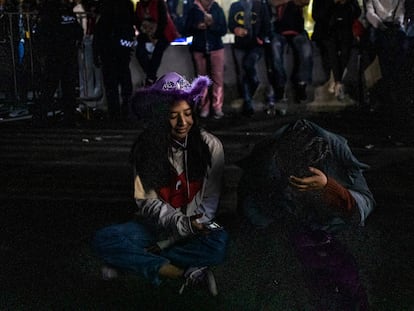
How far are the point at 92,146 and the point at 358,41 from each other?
12.5ft

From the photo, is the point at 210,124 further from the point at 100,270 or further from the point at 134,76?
the point at 100,270

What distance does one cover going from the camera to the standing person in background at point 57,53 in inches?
293

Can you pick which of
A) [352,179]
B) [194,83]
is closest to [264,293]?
[352,179]

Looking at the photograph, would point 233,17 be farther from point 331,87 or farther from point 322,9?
point 331,87

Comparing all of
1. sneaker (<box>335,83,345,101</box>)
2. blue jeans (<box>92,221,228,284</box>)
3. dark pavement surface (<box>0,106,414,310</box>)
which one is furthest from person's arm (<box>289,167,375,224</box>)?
sneaker (<box>335,83,345,101</box>)

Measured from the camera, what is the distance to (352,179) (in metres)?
3.35

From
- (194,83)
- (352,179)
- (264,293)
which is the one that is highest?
(194,83)

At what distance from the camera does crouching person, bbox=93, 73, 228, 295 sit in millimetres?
3377

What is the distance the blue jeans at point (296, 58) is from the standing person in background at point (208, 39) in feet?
5.18

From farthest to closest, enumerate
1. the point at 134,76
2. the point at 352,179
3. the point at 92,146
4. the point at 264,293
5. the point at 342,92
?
the point at 342,92, the point at 134,76, the point at 92,146, the point at 264,293, the point at 352,179

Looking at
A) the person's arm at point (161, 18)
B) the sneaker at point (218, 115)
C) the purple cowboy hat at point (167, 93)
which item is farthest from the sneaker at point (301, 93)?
the purple cowboy hat at point (167, 93)

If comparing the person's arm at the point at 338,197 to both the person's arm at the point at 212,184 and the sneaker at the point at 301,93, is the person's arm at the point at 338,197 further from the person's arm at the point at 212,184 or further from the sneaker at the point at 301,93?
the sneaker at the point at 301,93

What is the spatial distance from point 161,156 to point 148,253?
45 cm

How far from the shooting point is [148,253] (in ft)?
11.4
